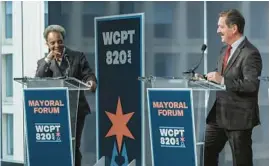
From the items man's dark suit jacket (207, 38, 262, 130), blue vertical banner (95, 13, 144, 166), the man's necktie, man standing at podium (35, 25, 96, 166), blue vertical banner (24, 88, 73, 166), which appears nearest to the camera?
man's dark suit jacket (207, 38, 262, 130)

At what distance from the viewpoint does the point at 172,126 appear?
3.93 m

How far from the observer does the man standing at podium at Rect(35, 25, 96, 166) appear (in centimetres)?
469

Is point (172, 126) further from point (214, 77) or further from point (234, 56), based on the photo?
point (234, 56)

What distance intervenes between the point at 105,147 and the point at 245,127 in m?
1.59

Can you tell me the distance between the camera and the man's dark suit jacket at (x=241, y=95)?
13.2 ft

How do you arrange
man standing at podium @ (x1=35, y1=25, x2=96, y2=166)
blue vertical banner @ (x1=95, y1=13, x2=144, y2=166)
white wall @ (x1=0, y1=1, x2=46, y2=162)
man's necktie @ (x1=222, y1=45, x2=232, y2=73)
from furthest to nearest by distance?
1. white wall @ (x1=0, y1=1, x2=46, y2=162)
2. blue vertical banner @ (x1=95, y1=13, x2=144, y2=166)
3. man standing at podium @ (x1=35, y1=25, x2=96, y2=166)
4. man's necktie @ (x1=222, y1=45, x2=232, y2=73)

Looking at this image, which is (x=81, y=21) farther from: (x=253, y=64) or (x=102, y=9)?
(x=253, y=64)

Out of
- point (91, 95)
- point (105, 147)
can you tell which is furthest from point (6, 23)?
point (105, 147)

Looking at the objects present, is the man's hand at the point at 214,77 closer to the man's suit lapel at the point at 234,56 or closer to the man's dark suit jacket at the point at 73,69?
the man's suit lapel at the point at 234,56

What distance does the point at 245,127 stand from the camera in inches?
161

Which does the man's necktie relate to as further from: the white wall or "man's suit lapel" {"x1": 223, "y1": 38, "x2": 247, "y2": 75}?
the white wall

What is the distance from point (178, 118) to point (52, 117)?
1.02 metres

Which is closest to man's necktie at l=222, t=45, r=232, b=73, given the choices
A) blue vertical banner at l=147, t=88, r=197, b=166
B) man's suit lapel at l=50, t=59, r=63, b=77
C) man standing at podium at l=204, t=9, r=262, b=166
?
man standing at podium at l=204, t=9, r=262, b=166

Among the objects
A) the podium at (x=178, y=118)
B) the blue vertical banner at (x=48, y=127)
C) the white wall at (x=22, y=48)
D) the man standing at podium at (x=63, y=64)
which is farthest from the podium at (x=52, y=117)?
the white wall at (x=22, y=48)
